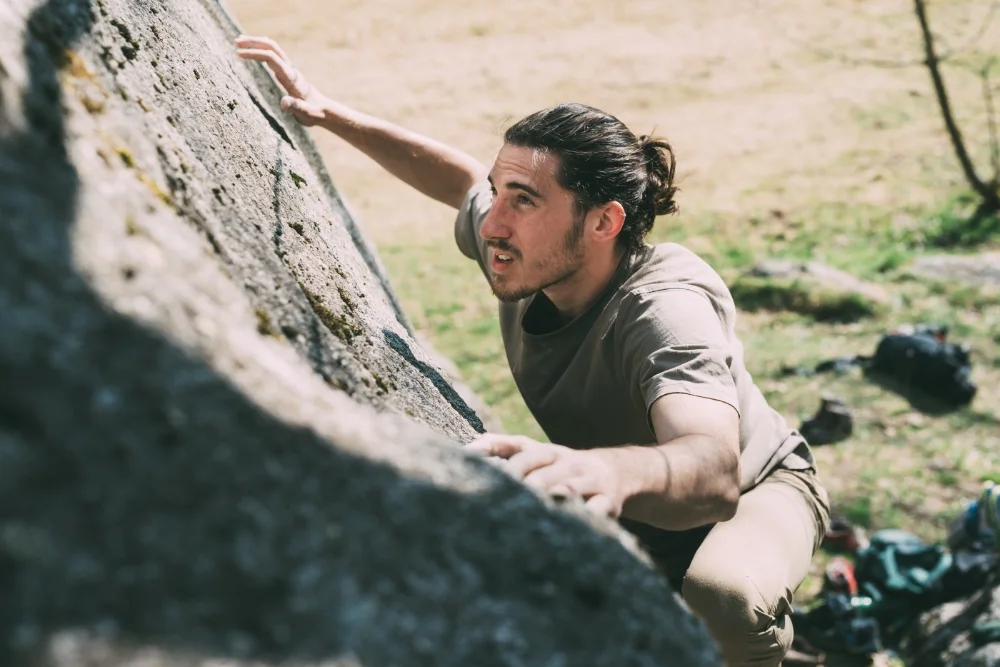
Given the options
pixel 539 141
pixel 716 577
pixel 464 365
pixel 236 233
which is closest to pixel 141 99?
pixel 236 233

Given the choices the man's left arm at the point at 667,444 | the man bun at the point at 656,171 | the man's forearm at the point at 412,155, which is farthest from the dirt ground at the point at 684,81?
the man's left arm at the point at 667,444

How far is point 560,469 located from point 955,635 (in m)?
3.84

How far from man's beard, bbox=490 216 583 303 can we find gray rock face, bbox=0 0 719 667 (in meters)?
1.76

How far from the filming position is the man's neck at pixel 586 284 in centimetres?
360

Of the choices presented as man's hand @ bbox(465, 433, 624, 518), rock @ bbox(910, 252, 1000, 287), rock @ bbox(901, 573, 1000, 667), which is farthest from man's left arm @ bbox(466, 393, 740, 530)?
rock @ bbox(910, 252, 1000, 287)

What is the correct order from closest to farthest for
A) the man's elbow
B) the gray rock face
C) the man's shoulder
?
the gray rock face → the man's elbow → the man's shoulder

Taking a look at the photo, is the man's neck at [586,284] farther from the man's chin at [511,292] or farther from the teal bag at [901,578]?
the teal bag at [901,578]

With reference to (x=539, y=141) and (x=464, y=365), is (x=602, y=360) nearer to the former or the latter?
(x=539, y=141)

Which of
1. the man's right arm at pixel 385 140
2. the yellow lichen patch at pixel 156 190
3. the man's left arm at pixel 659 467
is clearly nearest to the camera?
the yellow lichen patch at pixel 156 190

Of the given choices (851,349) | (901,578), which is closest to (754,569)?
(901,578)

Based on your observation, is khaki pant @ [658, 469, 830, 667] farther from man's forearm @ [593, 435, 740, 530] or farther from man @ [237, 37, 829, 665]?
man's forearm @ [593, 435, 740, 530]

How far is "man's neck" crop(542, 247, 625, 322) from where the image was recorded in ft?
11.8

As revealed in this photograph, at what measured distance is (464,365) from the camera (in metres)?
8.88

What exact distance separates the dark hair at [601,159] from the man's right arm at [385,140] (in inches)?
29.2
